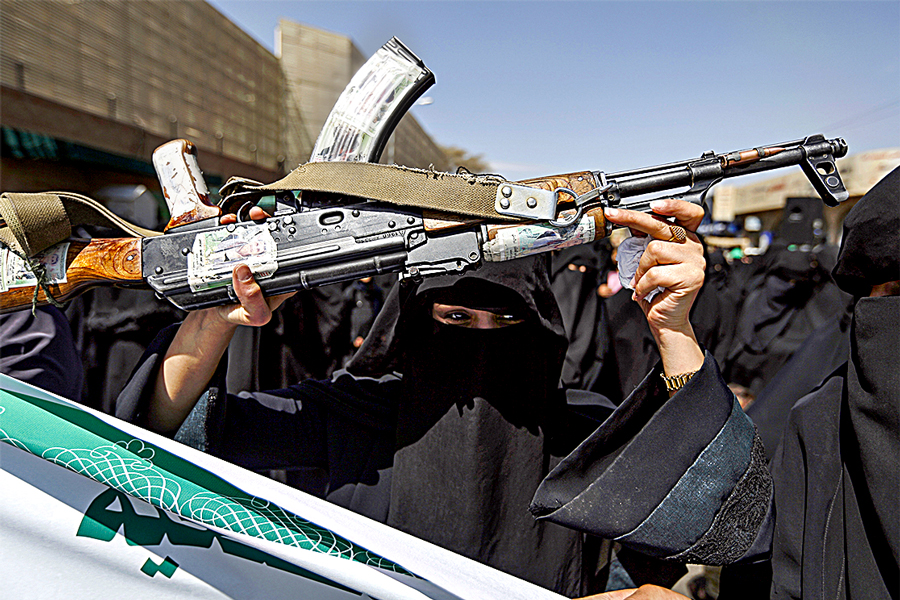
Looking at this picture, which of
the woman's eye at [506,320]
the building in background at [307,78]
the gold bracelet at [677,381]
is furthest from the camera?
the building in background at [307,78]

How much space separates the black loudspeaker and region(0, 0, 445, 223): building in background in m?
5.14

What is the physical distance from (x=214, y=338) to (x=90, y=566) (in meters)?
0.52

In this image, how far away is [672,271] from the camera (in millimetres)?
1067

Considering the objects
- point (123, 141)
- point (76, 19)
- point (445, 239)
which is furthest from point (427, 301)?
point (76, 19)

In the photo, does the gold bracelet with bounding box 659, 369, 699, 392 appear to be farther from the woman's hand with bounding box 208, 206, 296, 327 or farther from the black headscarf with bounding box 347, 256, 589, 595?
the woman's hand with bounding box 208, 206, 296, 327

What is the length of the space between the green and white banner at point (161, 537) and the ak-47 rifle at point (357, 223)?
0.43 meters

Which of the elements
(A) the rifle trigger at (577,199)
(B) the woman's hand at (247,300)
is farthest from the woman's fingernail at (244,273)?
(A) the rifle trigger at (577,199)

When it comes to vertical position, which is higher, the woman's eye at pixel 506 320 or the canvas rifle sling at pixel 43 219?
the canvas rifle sling at pixel 43 219

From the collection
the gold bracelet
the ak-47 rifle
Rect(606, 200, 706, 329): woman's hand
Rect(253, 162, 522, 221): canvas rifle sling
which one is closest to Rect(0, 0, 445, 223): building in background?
the ak-47 rifle

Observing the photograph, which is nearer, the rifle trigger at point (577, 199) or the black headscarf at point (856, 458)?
the black headscarf at point (856, 458)

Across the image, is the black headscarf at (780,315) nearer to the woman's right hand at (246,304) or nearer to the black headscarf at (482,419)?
the black headscarf at (482,419)

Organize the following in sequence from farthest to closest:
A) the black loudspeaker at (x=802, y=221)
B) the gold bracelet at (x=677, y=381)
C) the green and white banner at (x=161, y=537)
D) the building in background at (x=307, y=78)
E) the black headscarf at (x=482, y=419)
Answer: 1. the building in background at (x=307, y=78)
2. the black loudspeaker at (x=802, y=221)
3. the black headscarf at (x=482, y=419)
4. the gold bracelet at (x=677, y=381)
5. the green and white banner at (x=161, y=537)

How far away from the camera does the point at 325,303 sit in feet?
11.6

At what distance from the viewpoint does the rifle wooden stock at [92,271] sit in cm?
127
